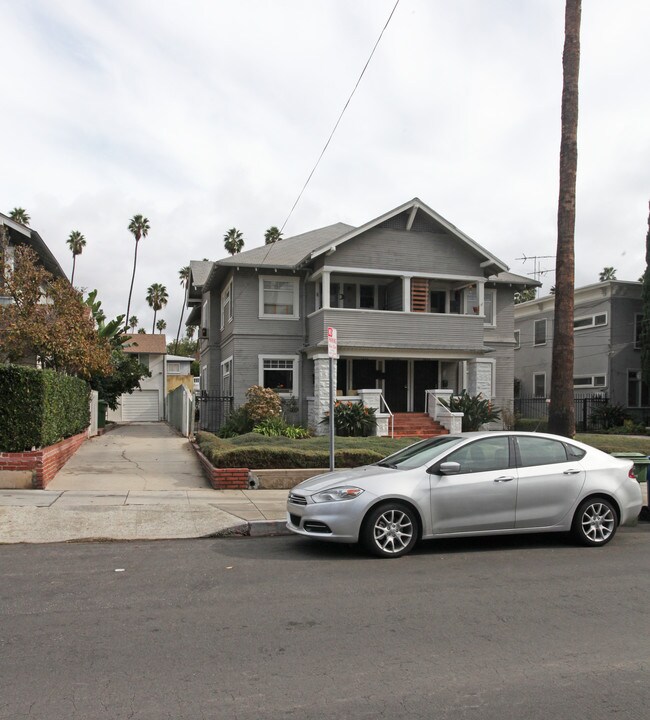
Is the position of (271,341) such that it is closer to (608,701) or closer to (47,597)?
(47,597)

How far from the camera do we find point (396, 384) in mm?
23453

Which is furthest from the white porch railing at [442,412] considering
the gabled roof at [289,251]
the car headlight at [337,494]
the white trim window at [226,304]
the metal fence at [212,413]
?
the car headlight at [337,494]

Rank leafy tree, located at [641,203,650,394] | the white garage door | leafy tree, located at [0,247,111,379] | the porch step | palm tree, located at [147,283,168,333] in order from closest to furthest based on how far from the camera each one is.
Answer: leafy tree, located at [0,247,111,379] → the porch step → leafy tree, located at [641,203,650,394] → the white garage door → palm tree, located at [147,283,168,333]

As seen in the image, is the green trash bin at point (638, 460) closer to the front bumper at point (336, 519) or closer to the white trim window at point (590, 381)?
the front bumper at point (336, 519)

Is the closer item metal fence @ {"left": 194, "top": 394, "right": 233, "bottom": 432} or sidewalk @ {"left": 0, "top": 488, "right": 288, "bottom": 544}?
sidewalk @ {"left": 0, "top": 488, "right": 288, "bottom": 544}

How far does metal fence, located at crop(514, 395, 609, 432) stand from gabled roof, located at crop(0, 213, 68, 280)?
727 inches

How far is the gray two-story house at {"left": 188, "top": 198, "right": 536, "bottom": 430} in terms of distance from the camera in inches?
851

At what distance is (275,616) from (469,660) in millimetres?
1656

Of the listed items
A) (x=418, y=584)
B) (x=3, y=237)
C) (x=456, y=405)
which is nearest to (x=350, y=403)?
(x=456, y=405)

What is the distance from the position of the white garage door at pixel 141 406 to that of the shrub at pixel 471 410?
26.5 m

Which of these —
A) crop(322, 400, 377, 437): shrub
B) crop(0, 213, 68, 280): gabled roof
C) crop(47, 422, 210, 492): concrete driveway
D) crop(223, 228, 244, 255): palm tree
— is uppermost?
crop(223, 228, 244, 255): palm tree

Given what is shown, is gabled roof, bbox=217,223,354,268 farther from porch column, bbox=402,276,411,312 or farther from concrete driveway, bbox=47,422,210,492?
concrete driveway, bbox=47,422,210,492

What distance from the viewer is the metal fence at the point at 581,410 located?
27.5 metres

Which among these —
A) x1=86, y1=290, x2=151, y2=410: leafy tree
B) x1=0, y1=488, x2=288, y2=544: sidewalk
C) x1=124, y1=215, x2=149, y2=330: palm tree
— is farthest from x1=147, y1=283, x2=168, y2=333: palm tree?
x1=0, y1=488, x2=288, y2=544: sidewalk
